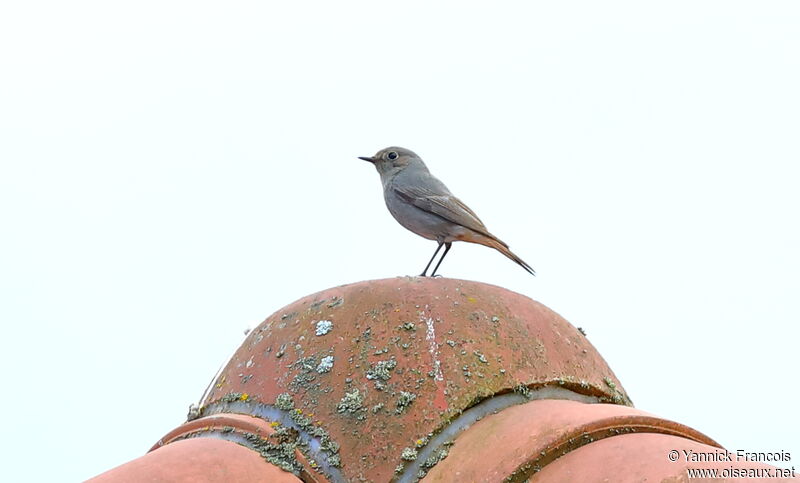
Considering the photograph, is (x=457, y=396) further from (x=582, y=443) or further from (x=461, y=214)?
(x=461, y=214)

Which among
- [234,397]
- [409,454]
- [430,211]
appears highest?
[430,211]

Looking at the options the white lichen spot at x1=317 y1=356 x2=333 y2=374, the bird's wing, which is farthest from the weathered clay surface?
the bird's wing

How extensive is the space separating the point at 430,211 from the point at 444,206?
0.32 ft

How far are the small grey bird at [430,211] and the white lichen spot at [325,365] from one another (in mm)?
3236

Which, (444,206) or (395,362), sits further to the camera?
(444,206)

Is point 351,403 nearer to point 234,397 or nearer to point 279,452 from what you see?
point 279,452

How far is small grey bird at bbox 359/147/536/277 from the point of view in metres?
6.12

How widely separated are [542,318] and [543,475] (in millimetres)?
890

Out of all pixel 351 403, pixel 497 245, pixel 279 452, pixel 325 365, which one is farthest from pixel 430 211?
pixel 279 452

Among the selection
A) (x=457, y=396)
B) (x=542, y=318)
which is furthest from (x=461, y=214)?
(x=457, y=396)

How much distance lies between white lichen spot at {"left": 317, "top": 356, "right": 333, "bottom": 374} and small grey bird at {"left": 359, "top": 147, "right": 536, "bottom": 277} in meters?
→ 3.24

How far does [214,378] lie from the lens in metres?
3.18

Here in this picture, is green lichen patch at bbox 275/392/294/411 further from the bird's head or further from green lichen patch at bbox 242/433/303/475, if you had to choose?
the bird's head

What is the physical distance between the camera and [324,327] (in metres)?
2.90
